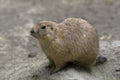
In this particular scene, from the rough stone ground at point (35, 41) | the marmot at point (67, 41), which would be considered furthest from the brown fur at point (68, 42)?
the rough stone ground at point (35, 41)

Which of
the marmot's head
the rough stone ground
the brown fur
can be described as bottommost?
the rough stone ground

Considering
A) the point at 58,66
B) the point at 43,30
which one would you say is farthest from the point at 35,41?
the point at 43,30

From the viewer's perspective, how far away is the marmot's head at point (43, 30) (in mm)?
6148

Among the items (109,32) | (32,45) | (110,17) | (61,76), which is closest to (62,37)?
(61,76)

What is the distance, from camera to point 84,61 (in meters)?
6.64

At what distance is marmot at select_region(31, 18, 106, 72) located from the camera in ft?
20.5

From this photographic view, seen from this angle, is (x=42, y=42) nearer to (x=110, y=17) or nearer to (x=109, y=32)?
(x=109, y=32)

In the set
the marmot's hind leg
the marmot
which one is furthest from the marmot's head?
the marmot's hind leg

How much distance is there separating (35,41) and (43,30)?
3.79 m

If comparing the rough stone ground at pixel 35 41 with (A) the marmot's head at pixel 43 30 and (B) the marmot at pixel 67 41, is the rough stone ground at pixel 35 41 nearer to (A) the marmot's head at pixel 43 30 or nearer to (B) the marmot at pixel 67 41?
(B) the marmot at pixel 67 41

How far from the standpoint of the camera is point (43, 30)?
20.4ft

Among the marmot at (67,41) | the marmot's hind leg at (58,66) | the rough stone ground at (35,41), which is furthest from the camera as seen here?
the rough stone ground at (35,41)

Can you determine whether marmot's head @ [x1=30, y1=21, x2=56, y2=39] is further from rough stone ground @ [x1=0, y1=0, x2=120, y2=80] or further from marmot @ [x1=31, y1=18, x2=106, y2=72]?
rough stone ground @ [x1=0, y1=0, x2=120, y2=80]

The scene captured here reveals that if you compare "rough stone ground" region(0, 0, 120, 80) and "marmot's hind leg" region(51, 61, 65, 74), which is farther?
"rough stone ground" region(0, 0, 120, 80)
